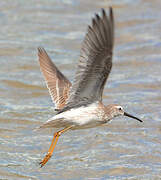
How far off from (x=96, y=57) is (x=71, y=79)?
4828 millimetres

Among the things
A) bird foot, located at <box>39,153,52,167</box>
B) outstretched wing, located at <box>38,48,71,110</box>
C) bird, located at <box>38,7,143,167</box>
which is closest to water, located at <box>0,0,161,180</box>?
bird foot, located at <box>39,153,52,167</box>

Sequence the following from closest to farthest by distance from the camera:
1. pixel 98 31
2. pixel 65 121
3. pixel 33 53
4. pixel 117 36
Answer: pixel 98 31, pixel 65 121, pixel 33 53, pixel 117 36

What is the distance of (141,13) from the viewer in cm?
1642

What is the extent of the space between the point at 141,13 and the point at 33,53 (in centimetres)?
414

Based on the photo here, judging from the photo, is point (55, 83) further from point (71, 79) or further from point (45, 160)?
point (71, 79)

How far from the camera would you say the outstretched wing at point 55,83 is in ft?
30.8

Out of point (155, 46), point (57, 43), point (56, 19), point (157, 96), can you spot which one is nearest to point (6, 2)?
point (56, 19)

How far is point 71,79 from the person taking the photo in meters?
12.5

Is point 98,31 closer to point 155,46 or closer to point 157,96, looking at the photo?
point 157,96

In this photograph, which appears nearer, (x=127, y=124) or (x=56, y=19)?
(x=127, y=124)

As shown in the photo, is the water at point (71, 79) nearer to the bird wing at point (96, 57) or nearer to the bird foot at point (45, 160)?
the bird foot at point (45, 160)

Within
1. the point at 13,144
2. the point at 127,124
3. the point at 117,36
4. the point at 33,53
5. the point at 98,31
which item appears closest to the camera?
the point at 98,31

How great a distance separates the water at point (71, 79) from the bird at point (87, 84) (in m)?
0.76

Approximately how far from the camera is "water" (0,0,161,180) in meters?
9.15
